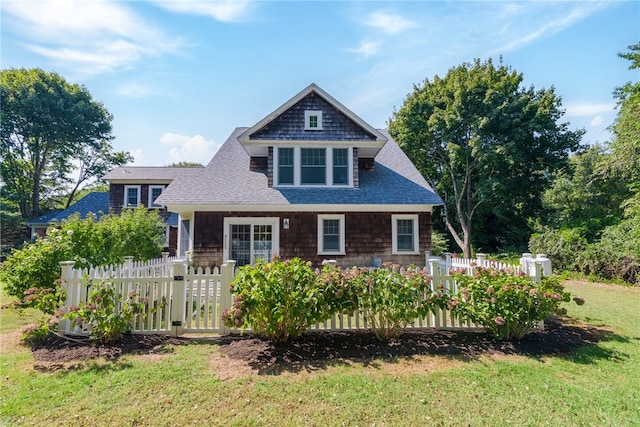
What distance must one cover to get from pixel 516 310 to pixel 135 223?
1131cm

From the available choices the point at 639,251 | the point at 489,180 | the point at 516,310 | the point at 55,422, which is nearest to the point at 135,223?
the point at 55,422

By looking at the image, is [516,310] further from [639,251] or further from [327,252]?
[639,251]

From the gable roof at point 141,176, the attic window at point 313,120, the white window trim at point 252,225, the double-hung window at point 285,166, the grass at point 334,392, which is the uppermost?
the attic window at point 313,120

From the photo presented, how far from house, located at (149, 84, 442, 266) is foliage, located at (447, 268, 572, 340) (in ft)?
18.6

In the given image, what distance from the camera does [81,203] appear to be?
24391 mm

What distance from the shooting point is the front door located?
10898mm

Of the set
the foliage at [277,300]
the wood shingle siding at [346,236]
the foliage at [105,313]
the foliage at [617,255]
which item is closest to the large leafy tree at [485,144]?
the foliage at [617,255]

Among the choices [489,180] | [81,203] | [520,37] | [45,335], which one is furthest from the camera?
[81,203]

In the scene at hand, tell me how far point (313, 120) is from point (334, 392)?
10147mm

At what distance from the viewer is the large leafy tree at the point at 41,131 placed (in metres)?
27.9

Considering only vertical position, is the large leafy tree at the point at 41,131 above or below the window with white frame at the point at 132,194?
above

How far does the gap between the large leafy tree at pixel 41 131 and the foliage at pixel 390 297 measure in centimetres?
3682

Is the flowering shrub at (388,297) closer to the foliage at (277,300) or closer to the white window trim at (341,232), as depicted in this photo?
the foliage at (277,300)

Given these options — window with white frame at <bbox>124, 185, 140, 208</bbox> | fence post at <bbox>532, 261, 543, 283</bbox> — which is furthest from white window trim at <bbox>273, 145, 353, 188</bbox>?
window with white frame at <bbox>124, 185, 140, 208</bbox>
